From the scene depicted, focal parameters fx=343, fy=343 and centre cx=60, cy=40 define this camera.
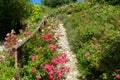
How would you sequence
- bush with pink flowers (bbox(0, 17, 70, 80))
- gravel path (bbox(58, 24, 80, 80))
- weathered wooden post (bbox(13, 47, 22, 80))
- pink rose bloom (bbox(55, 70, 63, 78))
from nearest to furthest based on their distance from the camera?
1. weathered wooden post (bbox(13, 47, 22, 80))
2. bush with pink flowers (bbox(0, 17, 70, 80))
3. pink rose bloom (bbox(55, 70, 63, 78))
4. gravel path (bbox(58, 24, 80, 80))

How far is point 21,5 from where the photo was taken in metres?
18.9

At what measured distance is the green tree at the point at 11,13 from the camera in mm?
18172

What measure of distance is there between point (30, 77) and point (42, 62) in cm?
67

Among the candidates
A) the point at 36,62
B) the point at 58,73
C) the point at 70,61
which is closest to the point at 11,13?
the point at 70,61

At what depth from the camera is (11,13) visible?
18.6m

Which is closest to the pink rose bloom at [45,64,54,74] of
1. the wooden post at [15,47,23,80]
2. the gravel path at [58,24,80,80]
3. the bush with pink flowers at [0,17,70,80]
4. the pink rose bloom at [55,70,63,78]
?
the bush with pink flowers at [0,17,70,80]

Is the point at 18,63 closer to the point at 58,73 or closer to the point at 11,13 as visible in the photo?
the point at 58,73

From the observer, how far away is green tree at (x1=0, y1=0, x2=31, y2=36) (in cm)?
1817

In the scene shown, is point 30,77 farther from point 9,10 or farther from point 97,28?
point 9,10

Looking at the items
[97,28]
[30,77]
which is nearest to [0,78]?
[30,77]

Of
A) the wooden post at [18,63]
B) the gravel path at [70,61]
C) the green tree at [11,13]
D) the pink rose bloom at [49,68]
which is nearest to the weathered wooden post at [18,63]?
the wooden post at [18,63]

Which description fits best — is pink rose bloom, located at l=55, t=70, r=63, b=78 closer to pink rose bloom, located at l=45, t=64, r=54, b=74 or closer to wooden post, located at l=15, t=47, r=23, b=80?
pink rose bloom, located at l=45, t=64, r=54, b=74

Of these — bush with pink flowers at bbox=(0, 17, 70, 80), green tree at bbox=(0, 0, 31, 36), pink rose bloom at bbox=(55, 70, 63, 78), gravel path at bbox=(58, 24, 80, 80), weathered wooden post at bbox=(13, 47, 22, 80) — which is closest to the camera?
weathered wooden post at bbox=(13, 47, 22, 80)

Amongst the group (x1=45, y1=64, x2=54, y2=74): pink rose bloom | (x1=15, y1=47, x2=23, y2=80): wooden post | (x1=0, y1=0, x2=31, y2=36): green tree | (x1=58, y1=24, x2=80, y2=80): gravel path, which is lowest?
(x1=58, y1=24, x2=80, y2=80): gravel path
